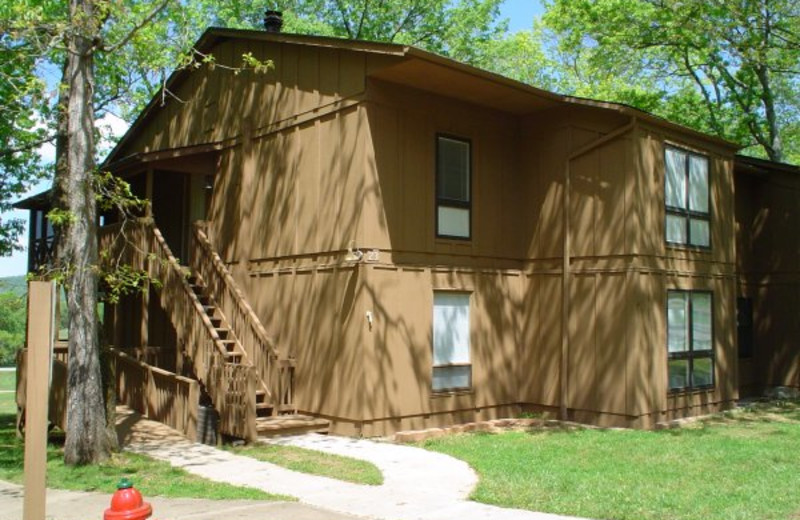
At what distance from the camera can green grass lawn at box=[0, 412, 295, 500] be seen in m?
8.47

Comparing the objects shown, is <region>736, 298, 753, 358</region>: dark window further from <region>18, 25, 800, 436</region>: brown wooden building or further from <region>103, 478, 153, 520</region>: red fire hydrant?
<region>103, 478, 153, 520</region>: red fire hydrant

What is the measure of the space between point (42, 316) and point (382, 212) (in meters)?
7.92

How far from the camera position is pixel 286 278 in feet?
47.5

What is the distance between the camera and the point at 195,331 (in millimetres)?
13703

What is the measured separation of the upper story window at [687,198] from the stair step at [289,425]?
24.6 ft

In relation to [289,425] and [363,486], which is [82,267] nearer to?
[289,425]

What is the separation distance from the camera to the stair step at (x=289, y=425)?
40.6 feet

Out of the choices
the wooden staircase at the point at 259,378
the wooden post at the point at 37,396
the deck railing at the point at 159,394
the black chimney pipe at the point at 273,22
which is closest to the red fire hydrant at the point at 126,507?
the wooden post at the point at 37,396

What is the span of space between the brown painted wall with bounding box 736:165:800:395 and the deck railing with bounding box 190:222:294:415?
12.5m

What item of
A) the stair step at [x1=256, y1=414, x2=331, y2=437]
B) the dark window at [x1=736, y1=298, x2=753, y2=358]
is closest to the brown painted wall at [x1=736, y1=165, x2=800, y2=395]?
the dark window at [x1=736, y1=298, x2=753, y2=358]

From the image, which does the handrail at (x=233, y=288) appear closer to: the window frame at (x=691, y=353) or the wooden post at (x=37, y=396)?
the window frame at (x=691, y=353)

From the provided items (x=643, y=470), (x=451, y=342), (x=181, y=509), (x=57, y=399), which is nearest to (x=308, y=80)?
(x=451, y=342)

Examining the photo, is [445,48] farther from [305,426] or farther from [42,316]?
[42,316]

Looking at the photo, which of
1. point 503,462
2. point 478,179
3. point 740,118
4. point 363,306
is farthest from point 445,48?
point 503,462
